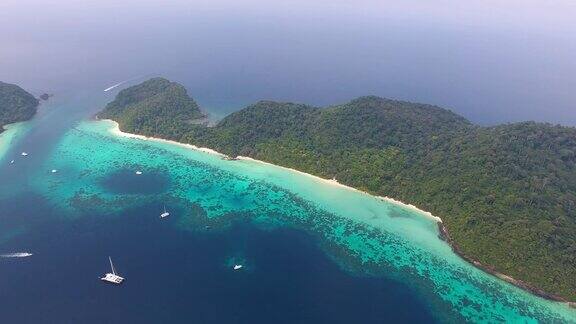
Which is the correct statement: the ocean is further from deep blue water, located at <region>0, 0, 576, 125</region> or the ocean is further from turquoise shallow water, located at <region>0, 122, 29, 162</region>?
deep blue water, located at <region>0, 0, 576, 125</region>

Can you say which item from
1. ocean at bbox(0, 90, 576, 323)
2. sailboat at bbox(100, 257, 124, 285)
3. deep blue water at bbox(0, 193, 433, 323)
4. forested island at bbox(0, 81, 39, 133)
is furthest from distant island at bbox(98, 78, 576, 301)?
sailboat at bbox(100, 257, 124, 285)

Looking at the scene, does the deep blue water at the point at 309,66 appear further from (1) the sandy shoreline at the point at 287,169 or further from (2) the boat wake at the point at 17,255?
(2) the boat wake at the point at 17,255

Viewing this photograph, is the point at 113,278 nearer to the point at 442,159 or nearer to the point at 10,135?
the point at 442,159

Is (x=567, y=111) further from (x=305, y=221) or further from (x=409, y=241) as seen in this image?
(x=305, y=221)

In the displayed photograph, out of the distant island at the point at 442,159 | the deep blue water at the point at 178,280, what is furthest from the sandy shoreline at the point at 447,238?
the deep blue water at the point at 178,280

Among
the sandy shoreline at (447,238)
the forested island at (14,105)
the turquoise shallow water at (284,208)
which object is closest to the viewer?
the sandy shoreline at (447,238)

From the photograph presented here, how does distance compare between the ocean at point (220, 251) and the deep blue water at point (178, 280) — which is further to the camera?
the ocean at point (220, 251)

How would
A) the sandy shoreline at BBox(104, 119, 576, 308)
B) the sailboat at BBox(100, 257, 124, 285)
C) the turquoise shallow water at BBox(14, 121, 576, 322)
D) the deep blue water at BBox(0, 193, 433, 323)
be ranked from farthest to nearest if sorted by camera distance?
the turquoise shallow water at BBox(14, 121, 576, 322) → the sandy shoreline at BBox(104, 119, 576, 308) → the sailboat at BBox(100, 257, 124, 285) → the deep blue water at BBox(0, 193, 433, 323)
